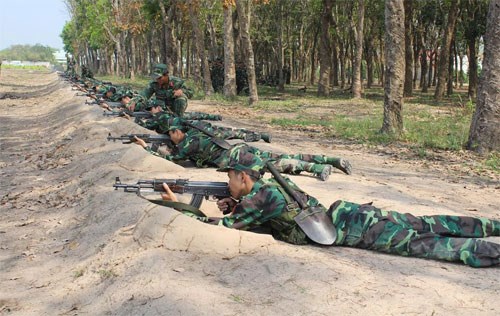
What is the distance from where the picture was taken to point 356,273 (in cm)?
381

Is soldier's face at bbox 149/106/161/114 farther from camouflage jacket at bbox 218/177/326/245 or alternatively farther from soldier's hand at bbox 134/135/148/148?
camouflage jacket at bbox 218/177/326/245

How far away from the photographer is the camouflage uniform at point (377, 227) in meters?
4.05

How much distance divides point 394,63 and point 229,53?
864 cm

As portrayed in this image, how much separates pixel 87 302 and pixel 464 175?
574cm

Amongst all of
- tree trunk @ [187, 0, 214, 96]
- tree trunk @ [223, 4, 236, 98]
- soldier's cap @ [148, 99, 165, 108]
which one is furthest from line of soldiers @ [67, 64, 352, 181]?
tree trunk @ [187, 0, 214, 96]

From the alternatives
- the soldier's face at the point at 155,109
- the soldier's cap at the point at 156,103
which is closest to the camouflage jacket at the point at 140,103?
the soldier's cap at the point at 156,103

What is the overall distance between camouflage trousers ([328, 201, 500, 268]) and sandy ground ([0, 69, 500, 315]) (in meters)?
0.08

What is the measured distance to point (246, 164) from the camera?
4.61 meters

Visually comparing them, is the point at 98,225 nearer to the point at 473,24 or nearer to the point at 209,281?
the point at 209,281

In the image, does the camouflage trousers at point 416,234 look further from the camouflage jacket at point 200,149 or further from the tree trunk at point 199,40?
the tree trunk at point 199,40

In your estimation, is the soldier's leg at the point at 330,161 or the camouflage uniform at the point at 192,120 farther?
the camouflage uniform at the point at 192,120

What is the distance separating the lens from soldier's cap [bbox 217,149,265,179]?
4.27m

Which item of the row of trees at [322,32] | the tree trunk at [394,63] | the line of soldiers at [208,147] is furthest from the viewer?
the row of trees at [322,32]

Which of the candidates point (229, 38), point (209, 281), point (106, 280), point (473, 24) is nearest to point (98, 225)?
point (106, 280)
